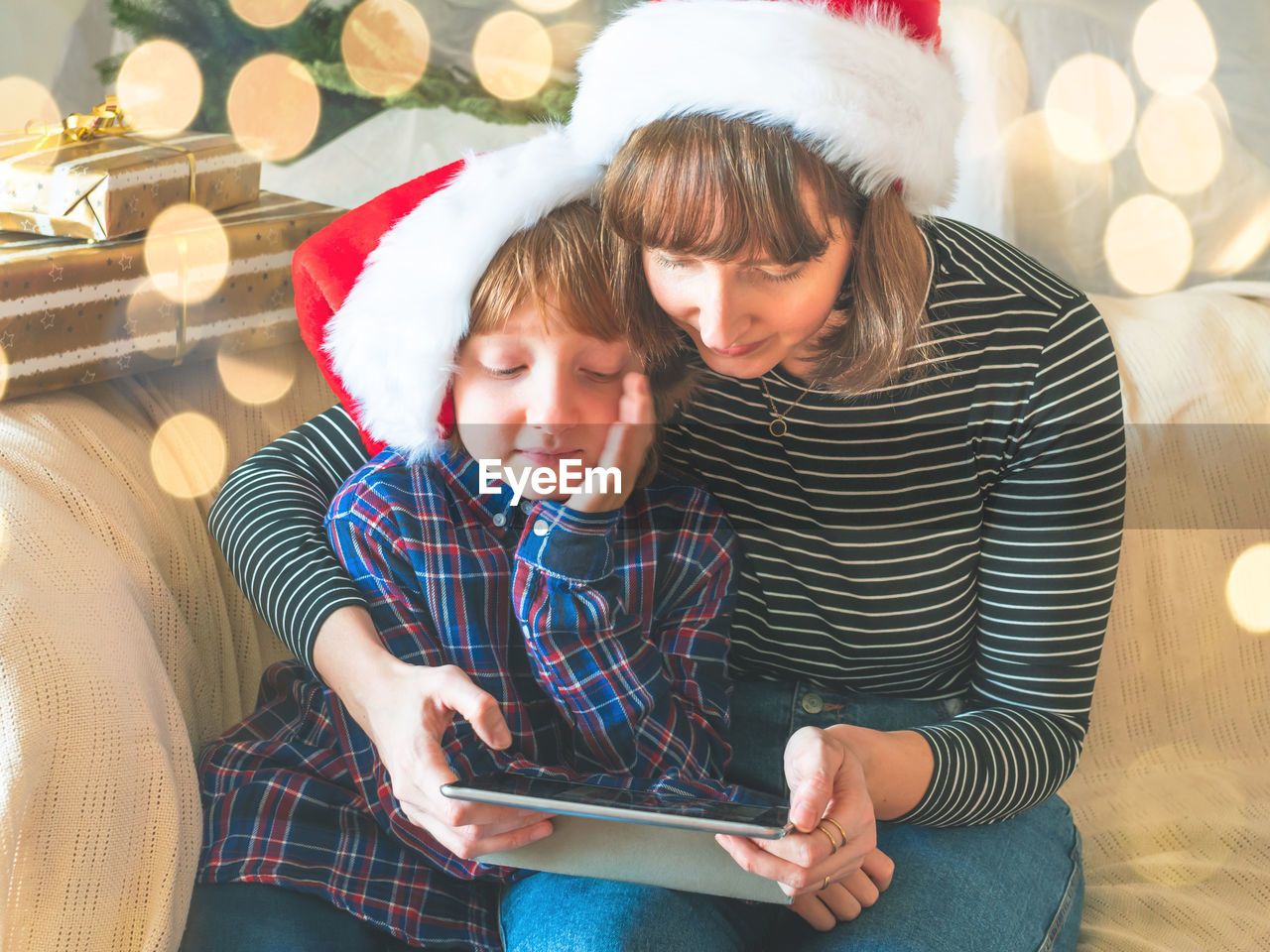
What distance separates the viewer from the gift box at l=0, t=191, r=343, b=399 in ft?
3.08

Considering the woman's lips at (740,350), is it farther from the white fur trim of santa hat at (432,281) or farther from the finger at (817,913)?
the finger at (817,913)

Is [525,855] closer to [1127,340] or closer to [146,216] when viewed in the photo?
[146,216]

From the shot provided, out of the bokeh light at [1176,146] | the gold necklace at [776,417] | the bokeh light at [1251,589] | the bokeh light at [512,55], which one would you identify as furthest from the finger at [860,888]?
the bokeh light at [512,55]

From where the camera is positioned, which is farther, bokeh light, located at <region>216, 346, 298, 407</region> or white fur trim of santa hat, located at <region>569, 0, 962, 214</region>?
bokeh light, located at <region>216, 346, 298, 407</region>

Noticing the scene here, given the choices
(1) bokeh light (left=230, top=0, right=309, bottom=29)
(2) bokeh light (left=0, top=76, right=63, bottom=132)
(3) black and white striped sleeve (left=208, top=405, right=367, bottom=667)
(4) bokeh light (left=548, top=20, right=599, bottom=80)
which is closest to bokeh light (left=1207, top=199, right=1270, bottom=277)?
(4) bokeh light (left=548, top=20, right=599, bottom=80)

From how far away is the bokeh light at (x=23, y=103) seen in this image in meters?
1.71

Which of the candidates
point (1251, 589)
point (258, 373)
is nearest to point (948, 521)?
point (1251, 589)

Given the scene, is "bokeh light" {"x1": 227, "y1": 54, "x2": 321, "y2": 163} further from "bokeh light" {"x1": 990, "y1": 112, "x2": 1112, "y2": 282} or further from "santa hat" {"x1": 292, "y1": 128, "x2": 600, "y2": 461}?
"bokeh light" {"x1": 990, "y1": 112, "x2": 1112, "y2": 282}

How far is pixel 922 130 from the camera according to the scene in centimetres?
72

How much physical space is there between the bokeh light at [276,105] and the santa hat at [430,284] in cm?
79

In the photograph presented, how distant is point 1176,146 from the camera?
129 cm

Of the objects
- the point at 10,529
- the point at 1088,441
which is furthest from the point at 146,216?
the point at 1088,441

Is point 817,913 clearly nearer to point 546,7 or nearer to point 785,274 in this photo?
point 785,274

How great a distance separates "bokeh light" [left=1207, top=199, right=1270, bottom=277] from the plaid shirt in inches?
32.4
